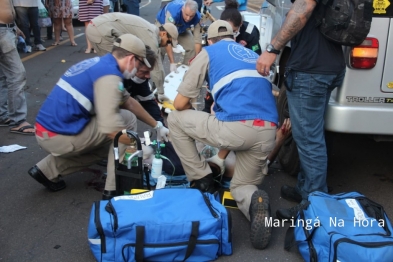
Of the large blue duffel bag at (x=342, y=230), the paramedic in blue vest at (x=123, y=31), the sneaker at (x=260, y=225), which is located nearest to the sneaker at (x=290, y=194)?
the large blue duffel bag at (x=342, y=230)

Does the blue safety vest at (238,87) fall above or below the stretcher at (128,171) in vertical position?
above

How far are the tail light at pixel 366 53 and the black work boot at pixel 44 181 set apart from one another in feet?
7.99

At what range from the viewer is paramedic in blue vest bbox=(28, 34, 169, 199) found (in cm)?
334

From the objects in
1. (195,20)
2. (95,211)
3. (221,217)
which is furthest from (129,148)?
(195,20)

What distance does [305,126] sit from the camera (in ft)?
11.2

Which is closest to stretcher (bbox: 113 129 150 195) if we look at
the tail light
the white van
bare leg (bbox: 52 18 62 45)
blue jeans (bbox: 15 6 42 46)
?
the white van

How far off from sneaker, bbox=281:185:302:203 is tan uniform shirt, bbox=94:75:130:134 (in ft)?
4.74

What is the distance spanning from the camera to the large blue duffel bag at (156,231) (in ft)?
9.39

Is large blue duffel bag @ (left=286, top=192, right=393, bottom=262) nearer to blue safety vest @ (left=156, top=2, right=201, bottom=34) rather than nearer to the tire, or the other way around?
the tire

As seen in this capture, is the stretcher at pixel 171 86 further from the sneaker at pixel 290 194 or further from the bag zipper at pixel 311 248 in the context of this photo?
the bag zipper at pixel 311 248

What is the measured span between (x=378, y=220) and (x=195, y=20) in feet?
15.4

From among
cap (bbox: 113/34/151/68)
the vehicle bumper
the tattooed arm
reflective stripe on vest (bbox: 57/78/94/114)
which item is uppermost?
the tattooed arm

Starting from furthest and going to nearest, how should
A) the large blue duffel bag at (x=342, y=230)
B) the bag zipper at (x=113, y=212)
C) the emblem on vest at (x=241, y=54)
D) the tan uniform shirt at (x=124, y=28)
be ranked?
the tan uniform shirt at (x=124, y=28)
the emblem on vest at (x=241, y=54)
the bag zipper at (x=113, y=212)
the large blue duffel bag at (x=342, y=230)

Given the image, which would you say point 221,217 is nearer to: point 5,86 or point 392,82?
point 392,82
